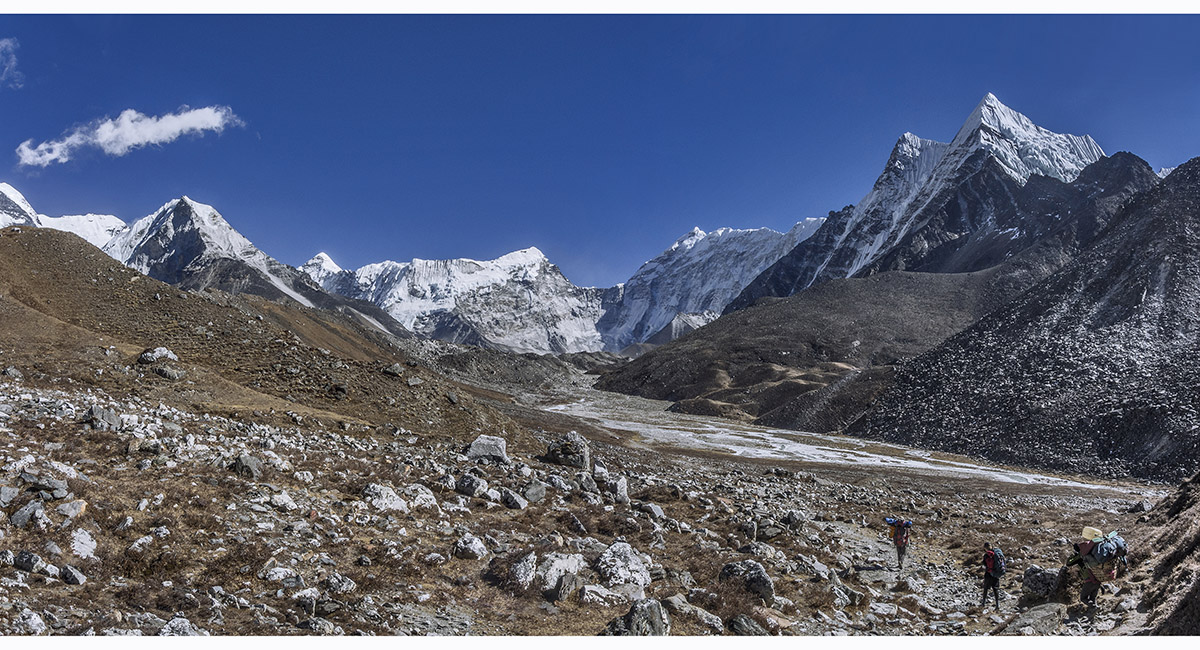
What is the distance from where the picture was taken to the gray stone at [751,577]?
13.4m

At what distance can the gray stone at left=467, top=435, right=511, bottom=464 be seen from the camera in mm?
23656

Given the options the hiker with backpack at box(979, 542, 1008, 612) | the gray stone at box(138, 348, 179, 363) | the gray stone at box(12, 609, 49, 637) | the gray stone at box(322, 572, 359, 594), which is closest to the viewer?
the gray stone at box(12, 609, 49, 637)

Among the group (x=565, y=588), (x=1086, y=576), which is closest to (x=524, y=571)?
(x=565, y=588)

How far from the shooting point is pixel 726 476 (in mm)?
37344

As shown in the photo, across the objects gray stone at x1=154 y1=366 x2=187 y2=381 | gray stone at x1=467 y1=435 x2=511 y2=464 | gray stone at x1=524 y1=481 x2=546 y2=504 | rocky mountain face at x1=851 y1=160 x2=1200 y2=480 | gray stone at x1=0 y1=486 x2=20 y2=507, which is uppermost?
rocky mountain face at x1=851 y1=160 x2=1200 y2=480

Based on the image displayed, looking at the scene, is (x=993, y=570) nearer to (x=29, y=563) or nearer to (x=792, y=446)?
(x=29, y=563)

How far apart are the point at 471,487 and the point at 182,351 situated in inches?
866

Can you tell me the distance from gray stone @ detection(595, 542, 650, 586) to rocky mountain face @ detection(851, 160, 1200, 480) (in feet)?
178

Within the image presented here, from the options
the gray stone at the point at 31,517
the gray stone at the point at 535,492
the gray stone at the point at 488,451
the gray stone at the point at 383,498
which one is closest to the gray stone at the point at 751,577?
the gray stone at the point at 535,492

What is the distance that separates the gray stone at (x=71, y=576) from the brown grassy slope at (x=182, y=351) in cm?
1495

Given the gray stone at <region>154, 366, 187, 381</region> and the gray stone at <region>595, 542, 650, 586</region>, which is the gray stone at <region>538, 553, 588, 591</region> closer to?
the gray stone at <region>595, 542, 650, 586</region>

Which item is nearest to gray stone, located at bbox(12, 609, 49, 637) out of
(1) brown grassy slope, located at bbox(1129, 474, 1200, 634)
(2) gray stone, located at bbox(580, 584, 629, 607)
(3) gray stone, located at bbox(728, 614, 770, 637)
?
Answer: (2) gray stone, located at bbox(580, 584, 629, 607)

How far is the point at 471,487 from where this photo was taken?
57.4 ft

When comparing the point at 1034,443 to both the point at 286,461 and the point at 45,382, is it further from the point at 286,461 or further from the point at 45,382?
the point at 45,382
